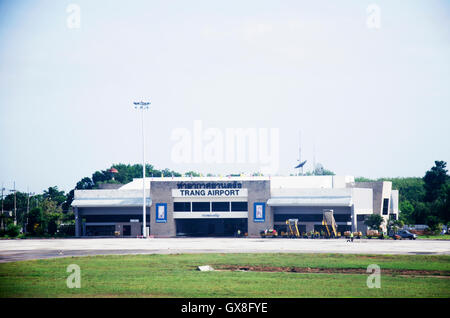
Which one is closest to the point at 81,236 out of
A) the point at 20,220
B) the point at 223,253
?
the point at 223,253

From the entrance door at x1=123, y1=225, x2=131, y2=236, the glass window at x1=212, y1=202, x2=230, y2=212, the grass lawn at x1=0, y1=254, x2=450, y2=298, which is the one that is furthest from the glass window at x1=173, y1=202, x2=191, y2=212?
the grass lawn at x1=0, y1=254, x2=450, y2=298

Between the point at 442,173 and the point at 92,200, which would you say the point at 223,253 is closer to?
the point at 92,200

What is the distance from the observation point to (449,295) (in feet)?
113

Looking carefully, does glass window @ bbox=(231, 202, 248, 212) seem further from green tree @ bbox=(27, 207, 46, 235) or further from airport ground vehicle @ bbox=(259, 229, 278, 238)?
green tree @ bbox=(27, 207, 46, 235)

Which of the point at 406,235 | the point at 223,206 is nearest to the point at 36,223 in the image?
the point at 223,206

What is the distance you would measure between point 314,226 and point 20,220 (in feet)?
324

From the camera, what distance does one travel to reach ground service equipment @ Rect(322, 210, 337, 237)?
326 feet

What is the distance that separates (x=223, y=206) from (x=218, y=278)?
66.8 m

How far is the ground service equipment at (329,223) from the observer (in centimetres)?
9925

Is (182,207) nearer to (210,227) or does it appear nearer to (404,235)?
(210,227)

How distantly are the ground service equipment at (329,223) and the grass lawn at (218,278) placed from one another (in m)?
39.9

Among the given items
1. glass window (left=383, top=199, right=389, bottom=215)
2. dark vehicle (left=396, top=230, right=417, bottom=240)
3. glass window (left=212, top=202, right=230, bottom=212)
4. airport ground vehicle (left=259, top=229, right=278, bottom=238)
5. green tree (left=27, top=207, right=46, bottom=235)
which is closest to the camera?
dark vehicle (left=396, top=230, right=417, bottom=240)

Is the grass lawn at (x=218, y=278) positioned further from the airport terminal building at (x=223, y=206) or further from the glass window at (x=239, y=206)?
the glass window at (x=239, y=206)

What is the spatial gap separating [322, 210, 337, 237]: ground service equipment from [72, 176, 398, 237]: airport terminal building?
8.26ft
